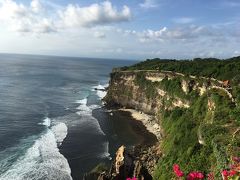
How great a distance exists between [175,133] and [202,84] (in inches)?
648

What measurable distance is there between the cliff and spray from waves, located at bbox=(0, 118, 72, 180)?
43.6ft

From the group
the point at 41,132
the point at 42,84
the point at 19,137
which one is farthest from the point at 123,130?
the point at 42,84

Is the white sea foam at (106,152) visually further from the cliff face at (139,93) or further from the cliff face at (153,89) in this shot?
the cliff face at (139,93)

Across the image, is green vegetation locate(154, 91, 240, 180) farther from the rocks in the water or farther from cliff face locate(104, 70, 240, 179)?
the rocks in the water

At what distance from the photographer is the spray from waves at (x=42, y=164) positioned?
50.3m

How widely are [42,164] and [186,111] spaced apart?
96.8 feet

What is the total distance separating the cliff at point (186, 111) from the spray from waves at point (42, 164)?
43.6 ft

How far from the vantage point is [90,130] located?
78188 mm

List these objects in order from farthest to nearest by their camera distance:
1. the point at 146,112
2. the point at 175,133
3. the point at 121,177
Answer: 1. the point at 146,112
2. the point at 175,133
3. the point at 121,177

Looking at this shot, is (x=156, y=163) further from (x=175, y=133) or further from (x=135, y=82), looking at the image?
(x=135, y=82)

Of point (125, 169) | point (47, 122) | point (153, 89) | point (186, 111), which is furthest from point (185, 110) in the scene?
point (125, 169)

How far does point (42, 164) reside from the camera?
54.8m

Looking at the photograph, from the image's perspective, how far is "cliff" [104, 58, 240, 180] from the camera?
40312 millimetres

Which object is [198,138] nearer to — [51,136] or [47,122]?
[51,136]
